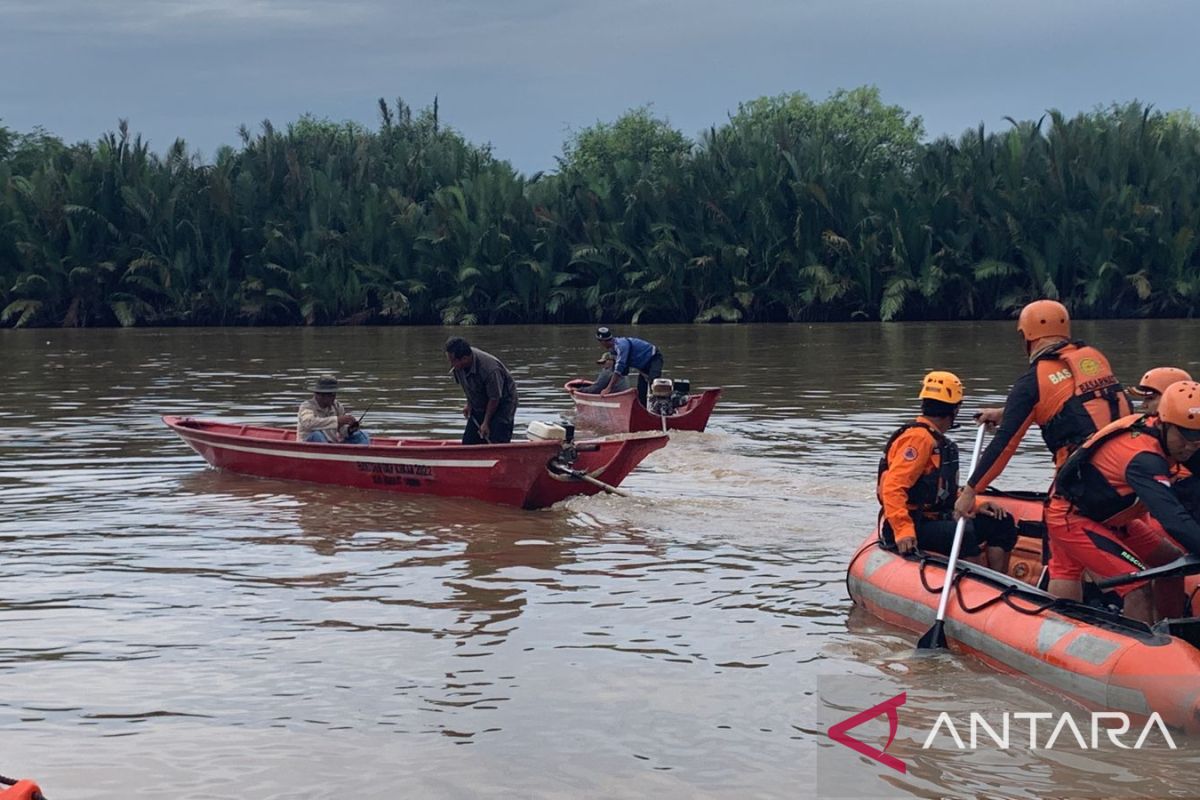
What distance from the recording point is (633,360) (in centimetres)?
2022

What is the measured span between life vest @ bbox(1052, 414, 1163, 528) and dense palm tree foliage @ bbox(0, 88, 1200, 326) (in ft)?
124

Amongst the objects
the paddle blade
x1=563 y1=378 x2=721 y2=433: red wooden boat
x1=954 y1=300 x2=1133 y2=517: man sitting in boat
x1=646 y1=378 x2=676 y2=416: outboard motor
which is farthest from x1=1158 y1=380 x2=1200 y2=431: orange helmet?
x1=646 y1=378 x2=676 y2=416: outboard motor

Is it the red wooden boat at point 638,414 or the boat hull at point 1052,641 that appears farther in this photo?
the red wooden boat at point 638,414

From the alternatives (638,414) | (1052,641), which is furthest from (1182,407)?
(638,414)

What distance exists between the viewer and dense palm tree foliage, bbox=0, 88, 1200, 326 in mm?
45094

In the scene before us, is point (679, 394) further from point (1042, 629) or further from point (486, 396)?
point (1042, 629)

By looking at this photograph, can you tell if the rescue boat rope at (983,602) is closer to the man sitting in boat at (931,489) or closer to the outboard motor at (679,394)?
the man sitting in boat at (931,489)

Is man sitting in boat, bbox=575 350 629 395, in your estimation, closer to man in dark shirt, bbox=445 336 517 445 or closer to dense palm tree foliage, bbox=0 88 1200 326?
man in dark shirt, bbox=445 336 517 445

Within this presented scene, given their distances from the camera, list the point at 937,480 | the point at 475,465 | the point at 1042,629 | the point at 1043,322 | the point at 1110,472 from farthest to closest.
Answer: the point at 475,465, the point at 937,480, the point at 1043,322, the point at 1042,629, the point at 1110,472

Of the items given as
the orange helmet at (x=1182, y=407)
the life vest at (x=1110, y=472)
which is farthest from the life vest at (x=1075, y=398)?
the orange helmet at (x=1182, y=407)

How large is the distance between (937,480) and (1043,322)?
114cm

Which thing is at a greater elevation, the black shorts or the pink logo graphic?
the black shorts

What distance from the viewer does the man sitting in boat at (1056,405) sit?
28.5 ft

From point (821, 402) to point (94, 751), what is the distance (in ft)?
55.7
